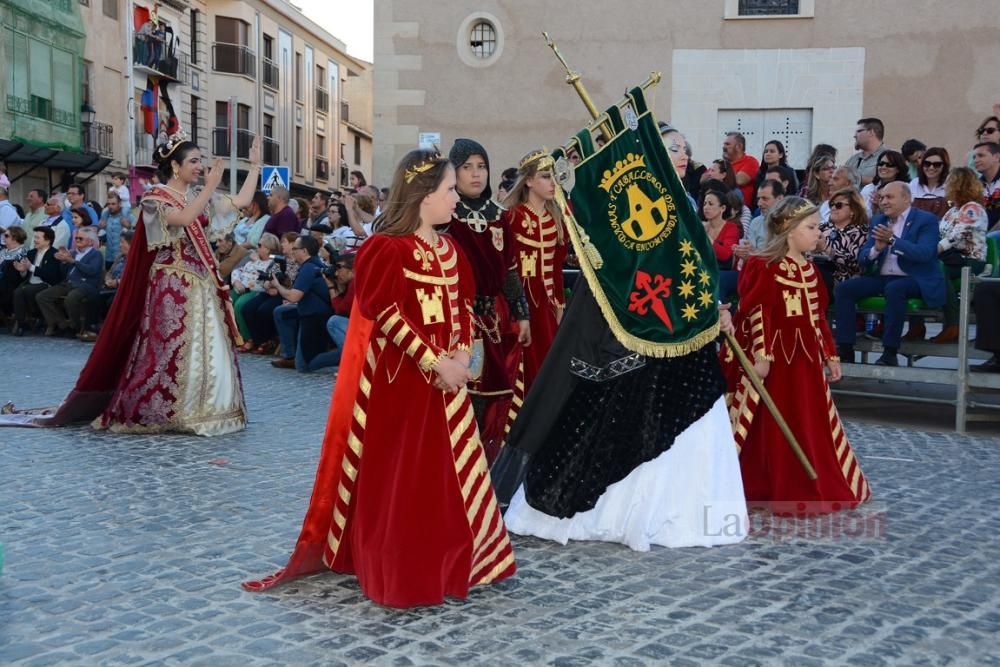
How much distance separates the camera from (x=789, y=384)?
594 centimetres

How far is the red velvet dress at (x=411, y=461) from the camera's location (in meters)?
4.04

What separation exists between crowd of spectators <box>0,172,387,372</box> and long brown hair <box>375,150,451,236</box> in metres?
5.73

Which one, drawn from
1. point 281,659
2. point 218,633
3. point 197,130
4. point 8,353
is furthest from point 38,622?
point 197,130

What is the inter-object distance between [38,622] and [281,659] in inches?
40.1

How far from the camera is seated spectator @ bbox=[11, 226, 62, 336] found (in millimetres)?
15805

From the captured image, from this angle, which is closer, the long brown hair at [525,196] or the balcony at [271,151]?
the long brown hair at [525,196]

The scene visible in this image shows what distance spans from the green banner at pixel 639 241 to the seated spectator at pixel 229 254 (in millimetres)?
8939

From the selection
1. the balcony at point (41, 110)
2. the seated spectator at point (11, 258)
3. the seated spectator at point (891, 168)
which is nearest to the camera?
the seated spectator at point (891, 168)

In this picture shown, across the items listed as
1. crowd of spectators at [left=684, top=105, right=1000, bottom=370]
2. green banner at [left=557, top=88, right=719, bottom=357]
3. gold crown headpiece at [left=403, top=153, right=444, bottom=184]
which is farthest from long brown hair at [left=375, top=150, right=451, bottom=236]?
crowd of spectators at [left=684, top=105, right=1000, bottom=370]

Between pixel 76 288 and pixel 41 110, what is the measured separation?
60.4ft

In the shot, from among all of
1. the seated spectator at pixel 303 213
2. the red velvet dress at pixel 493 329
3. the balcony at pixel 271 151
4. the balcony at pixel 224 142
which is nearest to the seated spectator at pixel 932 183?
the red velvet dress at pixel 493 329

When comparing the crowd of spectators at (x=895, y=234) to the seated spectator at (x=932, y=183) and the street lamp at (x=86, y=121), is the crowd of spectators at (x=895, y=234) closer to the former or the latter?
the seated spectator at (x=932, y=183)

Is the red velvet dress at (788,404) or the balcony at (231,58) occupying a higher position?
the balcony at (231,58)

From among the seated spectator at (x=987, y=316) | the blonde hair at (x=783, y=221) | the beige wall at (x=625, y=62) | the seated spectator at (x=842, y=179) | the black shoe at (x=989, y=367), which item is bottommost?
the black shoe at (x=989, y=367)
